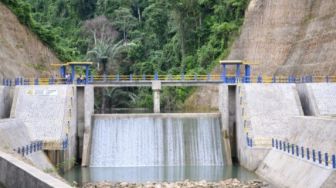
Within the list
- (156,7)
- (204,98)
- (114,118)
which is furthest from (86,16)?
(114,118)

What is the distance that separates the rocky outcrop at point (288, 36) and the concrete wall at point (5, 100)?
19902 millimetres

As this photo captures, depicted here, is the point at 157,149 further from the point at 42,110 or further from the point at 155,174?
the point at 42,110

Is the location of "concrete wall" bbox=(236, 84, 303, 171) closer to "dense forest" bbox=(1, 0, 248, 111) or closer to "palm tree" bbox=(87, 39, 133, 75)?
"dense forest" bbox=(1, 0, 248, 111)

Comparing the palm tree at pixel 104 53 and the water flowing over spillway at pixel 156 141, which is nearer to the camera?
the water flowing over spillway at pixel 156 141

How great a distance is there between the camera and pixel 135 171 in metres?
26.2

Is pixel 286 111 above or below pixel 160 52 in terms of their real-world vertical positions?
below

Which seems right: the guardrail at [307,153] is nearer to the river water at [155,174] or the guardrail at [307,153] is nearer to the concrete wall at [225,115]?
the river water at [155,174]

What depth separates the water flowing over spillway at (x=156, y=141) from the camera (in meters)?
27.9

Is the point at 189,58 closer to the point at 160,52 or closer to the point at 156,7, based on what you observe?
the point at 160,52

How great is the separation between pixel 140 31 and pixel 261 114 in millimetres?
40843

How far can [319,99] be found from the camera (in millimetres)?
27328

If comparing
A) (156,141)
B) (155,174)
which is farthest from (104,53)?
(155,174)

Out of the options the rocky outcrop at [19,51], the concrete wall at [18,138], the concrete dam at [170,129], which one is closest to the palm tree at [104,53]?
the rocky outcrop at [19,51]

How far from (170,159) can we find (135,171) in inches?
103
